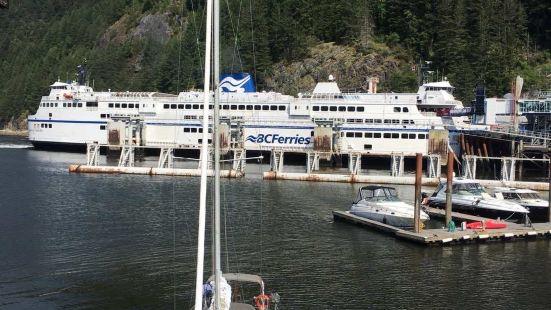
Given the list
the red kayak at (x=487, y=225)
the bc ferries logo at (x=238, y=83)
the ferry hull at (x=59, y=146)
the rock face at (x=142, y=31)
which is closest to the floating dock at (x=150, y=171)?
the bc ferries logo at (x=238, y=83)

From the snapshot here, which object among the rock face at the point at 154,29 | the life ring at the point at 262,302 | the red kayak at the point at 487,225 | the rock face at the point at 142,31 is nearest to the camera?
the life ring at the point at 262,302

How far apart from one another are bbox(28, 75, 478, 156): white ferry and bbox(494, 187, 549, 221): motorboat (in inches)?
1021

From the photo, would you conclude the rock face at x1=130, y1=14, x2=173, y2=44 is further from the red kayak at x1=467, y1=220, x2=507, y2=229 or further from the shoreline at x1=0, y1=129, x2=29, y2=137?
the red kayak at x1=467, y1=220, x2=507, y2=229

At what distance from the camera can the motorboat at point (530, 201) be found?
42.0 meters

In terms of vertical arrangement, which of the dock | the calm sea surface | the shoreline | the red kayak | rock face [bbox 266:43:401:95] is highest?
rock face [bbox 266:43:401:95]

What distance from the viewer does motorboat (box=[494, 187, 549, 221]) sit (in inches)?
1654

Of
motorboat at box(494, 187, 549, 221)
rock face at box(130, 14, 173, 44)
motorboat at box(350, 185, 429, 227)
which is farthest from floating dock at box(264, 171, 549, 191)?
rock face at box(130, 14, 173, 44)

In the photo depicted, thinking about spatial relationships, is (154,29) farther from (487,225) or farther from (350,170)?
(487,225)

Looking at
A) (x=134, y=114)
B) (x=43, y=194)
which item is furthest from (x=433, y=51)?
(x=43, y=194)

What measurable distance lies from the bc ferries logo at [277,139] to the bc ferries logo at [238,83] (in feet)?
25.3

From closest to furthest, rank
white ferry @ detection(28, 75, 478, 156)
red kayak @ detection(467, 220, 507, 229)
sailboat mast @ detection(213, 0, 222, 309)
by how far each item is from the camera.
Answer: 1. sailboat mast @ detection(213, 0, 222, 309)
2. red kayak @ detection(467, 220, 507, 229)
3. white ferry @ detection(28, 75, 478, 156)

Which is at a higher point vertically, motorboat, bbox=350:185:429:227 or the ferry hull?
the ferry hull

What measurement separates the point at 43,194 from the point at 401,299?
33.0 metres

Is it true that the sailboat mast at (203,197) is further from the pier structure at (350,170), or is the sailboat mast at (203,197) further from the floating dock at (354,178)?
the floating dock at (354,178)
